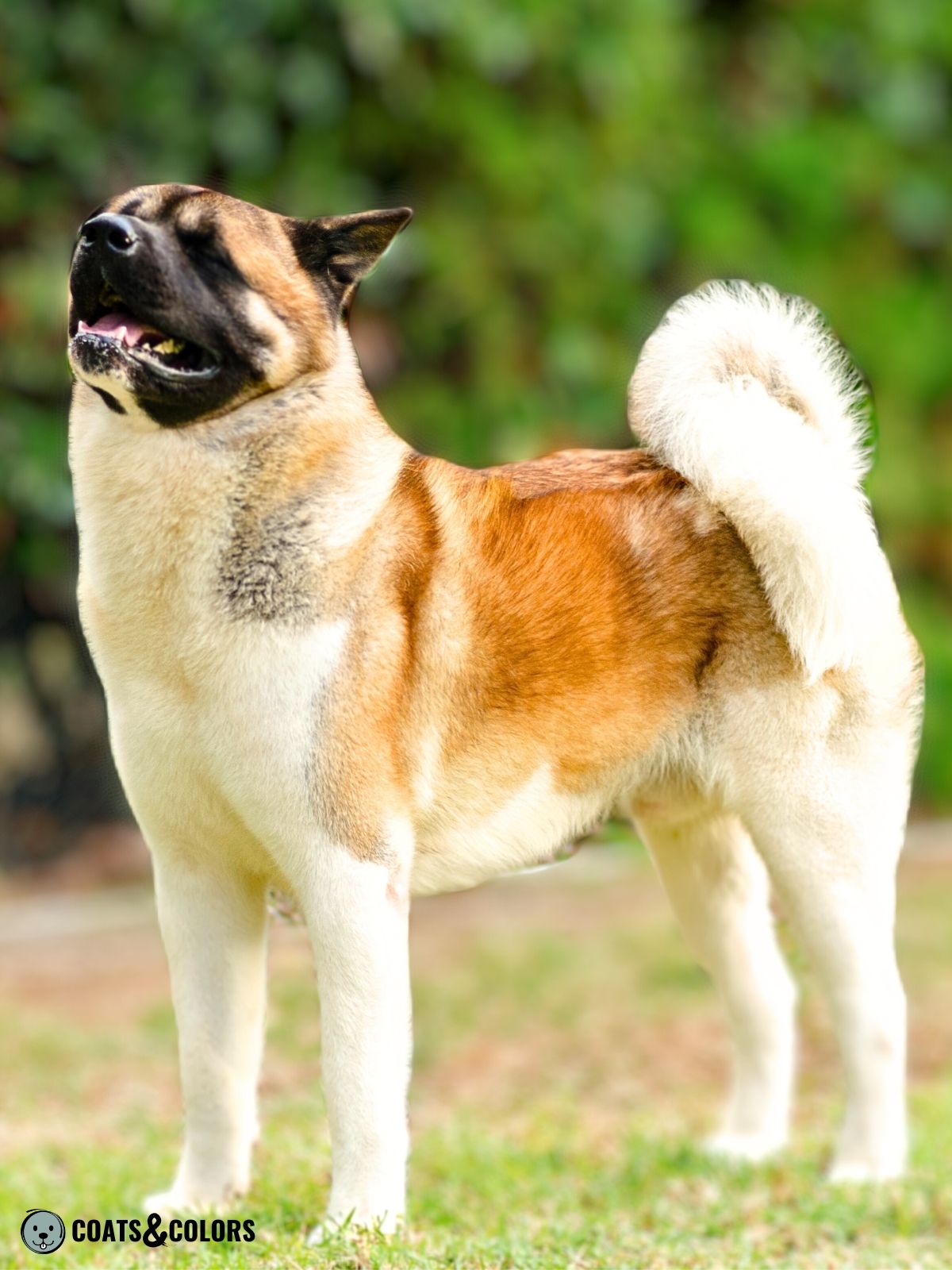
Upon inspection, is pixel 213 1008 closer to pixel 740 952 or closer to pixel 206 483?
pixel 206 483

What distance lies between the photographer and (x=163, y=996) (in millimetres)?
6418

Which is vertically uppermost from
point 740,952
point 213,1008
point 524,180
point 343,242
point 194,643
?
point 524,180

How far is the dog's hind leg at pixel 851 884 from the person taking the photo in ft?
11.9

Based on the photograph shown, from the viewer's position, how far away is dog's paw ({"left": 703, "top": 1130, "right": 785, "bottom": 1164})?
4312 millimetres

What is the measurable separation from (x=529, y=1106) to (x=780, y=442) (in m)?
2.60

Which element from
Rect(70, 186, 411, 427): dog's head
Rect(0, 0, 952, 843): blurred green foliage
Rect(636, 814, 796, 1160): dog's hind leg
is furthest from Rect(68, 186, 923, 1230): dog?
Rect(0, 0, 952, 843): blurred green foliage

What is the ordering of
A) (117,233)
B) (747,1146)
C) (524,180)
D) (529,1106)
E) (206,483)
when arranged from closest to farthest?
(117,233)
(206,483)
(747,1146)
(529,1106)
(524,180)

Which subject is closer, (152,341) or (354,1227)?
(152,341)

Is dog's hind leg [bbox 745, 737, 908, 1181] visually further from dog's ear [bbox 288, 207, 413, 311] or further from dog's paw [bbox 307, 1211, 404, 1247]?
dog's ear [bbox 288, 207, 413, 311]

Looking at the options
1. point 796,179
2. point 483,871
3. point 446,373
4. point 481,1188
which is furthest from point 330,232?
point 796,179

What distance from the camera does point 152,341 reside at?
3.04 meters

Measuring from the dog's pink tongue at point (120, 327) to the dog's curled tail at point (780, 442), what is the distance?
1.17 m

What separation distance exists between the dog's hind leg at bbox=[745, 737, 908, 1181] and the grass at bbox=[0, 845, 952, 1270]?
0.37 meters

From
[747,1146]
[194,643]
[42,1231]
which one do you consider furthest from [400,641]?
[747,1146]
